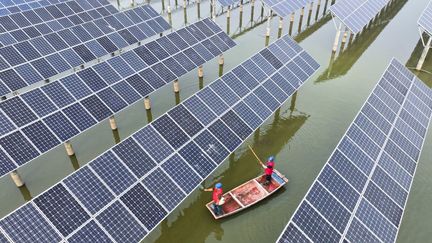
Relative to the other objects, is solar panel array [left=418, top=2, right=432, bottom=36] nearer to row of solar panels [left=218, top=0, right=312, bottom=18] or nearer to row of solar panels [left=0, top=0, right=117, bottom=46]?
row of solar panels [left=218, top=0, right=312, bottom=18]

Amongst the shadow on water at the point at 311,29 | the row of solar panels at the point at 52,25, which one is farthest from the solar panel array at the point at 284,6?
the row of solar panels at the point at 52,25

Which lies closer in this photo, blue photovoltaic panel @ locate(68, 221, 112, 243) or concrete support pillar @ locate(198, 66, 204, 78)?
blue photovoltaic panel @ locate(68, 221, 112, 243)

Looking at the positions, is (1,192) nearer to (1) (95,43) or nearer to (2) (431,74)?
(1) (95,43)

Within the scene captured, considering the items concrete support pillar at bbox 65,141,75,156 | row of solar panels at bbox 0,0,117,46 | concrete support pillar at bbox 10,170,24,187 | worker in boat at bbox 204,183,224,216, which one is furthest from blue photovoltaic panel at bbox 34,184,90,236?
row of solar panels at bbox 0,0,117,46

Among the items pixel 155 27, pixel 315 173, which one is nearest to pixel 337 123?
pixel 315 173

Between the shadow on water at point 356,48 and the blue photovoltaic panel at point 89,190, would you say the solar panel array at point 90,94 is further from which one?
the shadow on water at point 356,48

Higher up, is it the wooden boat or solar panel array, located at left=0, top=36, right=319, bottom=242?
solar panel array, located at left=0, top=36, right=319, bottom=242

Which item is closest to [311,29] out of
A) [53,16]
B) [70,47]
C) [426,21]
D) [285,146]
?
[426,21]
